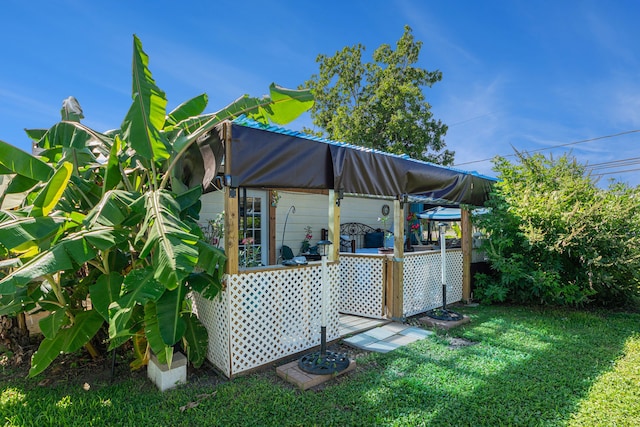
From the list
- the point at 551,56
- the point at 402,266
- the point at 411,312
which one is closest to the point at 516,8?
the point at 551,56

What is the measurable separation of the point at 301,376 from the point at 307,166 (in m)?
2.64

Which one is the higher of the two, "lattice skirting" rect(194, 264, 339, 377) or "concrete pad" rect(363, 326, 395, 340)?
"lattice skirting" rect(194, 264, 339, 377)

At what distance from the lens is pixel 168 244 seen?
2.57 m

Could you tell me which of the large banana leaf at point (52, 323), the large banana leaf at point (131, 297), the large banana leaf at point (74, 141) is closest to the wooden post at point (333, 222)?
the large banana leaf at point (131, 297)

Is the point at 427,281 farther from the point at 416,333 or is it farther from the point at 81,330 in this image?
the point at 81,330

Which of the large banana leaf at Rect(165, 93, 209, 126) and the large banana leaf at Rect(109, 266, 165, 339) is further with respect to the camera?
the large banana leaf at Rect(165, 93, 209, 126)

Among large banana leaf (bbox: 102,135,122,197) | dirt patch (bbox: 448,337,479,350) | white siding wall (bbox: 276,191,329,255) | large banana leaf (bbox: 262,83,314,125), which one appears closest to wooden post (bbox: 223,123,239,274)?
large banana leaf (bbox: 262,83,314,125)

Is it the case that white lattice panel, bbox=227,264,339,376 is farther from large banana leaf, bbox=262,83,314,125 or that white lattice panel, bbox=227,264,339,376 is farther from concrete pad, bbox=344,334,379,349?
large banana leaf, bbox=262,83,314,125

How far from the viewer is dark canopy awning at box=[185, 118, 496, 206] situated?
3721mm

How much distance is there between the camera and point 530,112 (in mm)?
18359

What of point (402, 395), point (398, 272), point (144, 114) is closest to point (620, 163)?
point (398, 272)

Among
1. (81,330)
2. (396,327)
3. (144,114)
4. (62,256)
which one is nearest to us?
(62,256)

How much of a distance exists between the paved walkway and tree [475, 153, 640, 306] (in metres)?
2.70

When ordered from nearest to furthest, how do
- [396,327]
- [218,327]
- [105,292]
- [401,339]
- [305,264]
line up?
[105,292] → [218,327] → [305,264] → [401,339] → [396,327]
